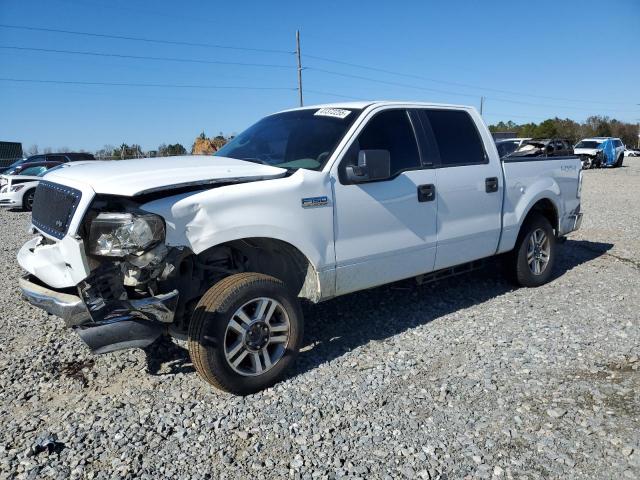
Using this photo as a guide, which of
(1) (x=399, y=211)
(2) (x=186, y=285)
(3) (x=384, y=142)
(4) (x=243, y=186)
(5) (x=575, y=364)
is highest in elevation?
(3) (x=384, y=142)

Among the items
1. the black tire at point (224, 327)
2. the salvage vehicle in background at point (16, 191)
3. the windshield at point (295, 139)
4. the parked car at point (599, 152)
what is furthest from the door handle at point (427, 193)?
the parked car at point (599, 152)

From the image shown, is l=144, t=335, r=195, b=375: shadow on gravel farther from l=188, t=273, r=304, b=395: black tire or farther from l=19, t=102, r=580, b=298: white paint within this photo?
l=19, t=102, r=580, b=298: white paint

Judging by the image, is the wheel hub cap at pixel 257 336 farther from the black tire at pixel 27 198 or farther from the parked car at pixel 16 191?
the black tire at pixel 27 198

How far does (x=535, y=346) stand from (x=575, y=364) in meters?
0.37

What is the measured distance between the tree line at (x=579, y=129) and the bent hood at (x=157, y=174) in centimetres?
6879

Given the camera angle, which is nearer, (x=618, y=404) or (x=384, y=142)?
(x=618, y=404)

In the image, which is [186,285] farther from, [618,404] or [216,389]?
[618,404]

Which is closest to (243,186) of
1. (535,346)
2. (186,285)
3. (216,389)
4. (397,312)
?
(186,285)

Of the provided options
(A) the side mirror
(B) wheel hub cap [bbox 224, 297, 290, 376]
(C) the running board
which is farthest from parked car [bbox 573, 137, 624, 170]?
(B) wheel hub cap [bbox 224, 297, 290, 376]

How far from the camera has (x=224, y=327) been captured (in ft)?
10.8

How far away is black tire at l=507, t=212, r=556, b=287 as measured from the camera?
18.6 feet

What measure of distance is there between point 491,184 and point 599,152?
30.1 m

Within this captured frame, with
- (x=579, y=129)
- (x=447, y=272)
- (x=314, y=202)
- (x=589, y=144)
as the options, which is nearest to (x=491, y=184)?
(x=447, y=272)

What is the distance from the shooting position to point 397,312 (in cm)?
506
